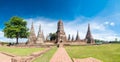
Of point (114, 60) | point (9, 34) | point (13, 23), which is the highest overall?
point (13, 23)

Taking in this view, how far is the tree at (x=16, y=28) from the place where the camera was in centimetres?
5219

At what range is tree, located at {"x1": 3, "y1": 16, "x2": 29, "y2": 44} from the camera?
5219cm

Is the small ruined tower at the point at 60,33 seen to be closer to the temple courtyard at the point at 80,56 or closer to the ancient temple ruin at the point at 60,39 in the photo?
the ancient temple ruin at the point at 60,39

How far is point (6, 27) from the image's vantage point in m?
53.8

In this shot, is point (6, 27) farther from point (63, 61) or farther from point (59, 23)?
point (63, 61)

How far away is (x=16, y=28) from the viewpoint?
52.4 metres

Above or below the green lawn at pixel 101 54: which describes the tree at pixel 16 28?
above

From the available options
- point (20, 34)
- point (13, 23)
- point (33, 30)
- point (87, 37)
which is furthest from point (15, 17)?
point (87, 37)

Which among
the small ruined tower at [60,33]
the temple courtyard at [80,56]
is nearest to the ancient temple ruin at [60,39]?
the small ruined tower at [60,33]

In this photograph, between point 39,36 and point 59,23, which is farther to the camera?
point 39,36

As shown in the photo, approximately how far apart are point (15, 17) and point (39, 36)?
748 inches

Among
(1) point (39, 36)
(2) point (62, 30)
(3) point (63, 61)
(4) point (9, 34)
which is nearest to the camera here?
(3) point (63, 61)

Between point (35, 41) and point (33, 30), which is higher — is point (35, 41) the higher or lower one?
the lower one

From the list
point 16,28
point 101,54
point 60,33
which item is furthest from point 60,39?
point 101,54
